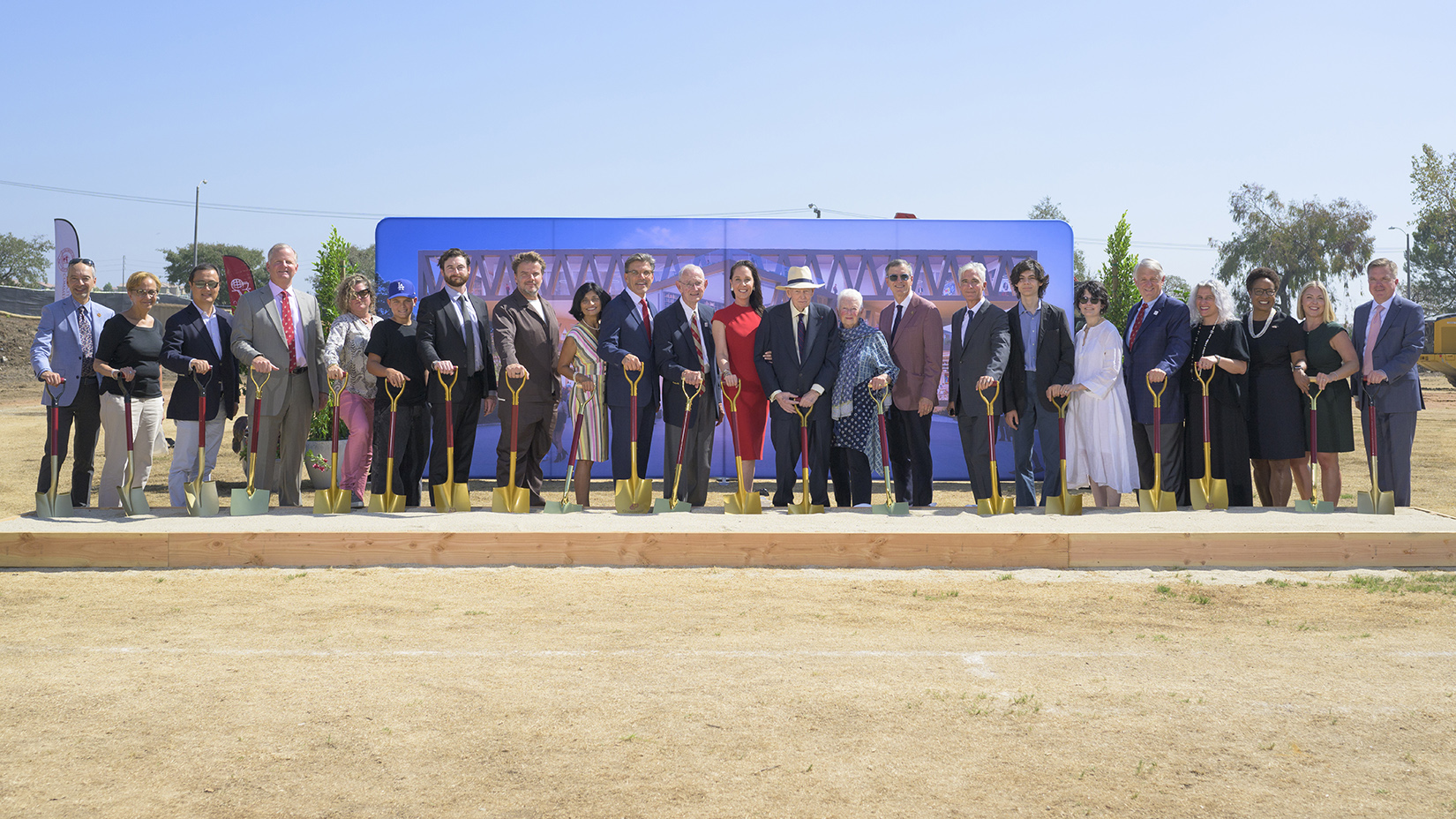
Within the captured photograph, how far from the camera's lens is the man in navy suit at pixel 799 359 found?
6.61 m

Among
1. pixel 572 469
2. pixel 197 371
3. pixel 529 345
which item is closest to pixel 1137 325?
pixel 572 469

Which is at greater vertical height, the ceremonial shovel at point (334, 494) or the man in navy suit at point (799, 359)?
the man in navy suit at point (799, 359)

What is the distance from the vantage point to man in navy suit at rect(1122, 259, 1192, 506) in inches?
259

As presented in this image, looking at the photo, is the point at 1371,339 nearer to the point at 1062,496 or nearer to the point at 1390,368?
the point at 1390,368

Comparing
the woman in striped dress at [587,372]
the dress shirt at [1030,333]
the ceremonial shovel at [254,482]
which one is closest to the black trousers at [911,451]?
the dress shirt at [1030,333]

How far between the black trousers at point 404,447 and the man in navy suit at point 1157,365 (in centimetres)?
432

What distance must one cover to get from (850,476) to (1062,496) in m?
1.32

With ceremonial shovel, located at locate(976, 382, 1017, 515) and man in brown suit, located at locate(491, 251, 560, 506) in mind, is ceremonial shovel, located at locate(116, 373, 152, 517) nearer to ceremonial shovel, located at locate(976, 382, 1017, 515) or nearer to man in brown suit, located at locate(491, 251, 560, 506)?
man in brown suit, located at locate(491, 251, 560, 506)

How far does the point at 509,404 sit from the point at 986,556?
3.03m

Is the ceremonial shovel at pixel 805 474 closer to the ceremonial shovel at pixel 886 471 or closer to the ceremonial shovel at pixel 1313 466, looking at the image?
the ceremonial shovel at pixel 886 471

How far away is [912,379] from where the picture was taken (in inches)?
272

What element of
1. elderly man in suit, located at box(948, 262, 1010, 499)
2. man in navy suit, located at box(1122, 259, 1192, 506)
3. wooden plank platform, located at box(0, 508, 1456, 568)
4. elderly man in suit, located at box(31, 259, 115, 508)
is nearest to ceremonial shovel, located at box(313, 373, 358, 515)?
wooden plank platform, located at box(0, 508, 1456, 568)

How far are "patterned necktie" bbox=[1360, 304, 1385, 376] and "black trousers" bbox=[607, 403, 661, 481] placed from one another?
4.26 meters

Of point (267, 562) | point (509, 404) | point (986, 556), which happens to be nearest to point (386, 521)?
point (267, 562)
